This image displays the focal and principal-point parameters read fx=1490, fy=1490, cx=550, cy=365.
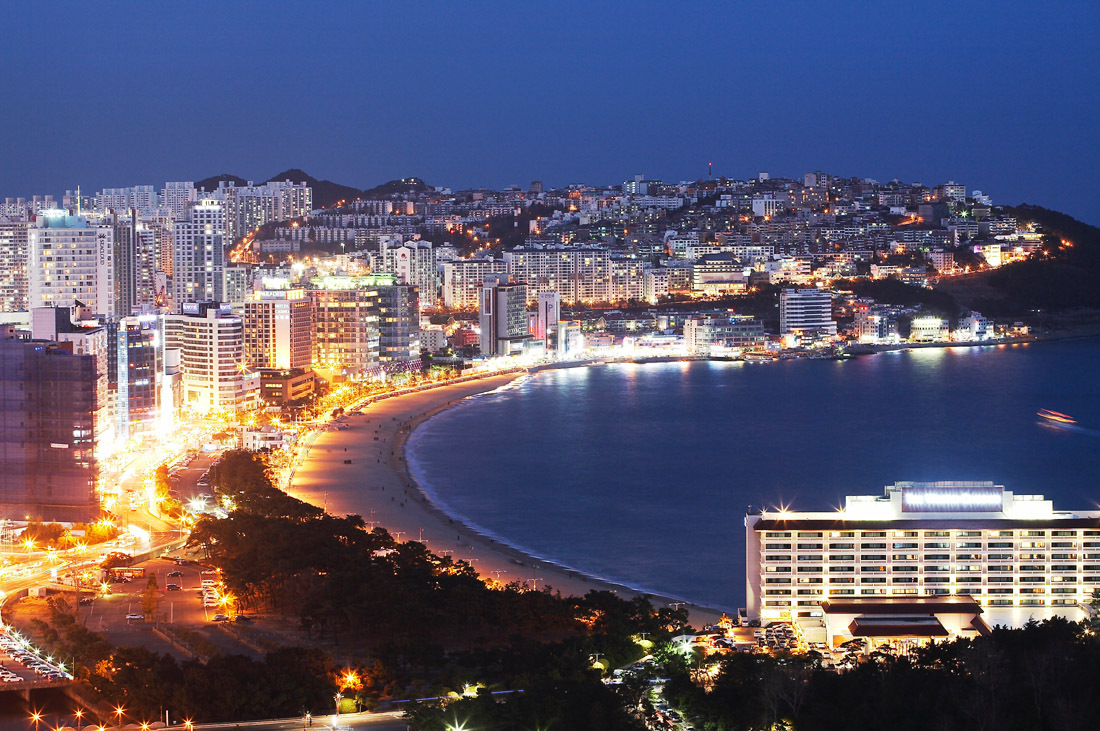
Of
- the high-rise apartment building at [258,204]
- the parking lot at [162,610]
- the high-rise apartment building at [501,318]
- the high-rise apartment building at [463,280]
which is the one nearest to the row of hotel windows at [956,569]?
the parking lot at [162,610]

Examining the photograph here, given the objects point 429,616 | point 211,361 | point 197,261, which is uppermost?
point 197,261

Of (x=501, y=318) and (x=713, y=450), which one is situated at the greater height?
(x=501, y=318)

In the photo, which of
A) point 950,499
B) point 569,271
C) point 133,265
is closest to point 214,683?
point 950,499

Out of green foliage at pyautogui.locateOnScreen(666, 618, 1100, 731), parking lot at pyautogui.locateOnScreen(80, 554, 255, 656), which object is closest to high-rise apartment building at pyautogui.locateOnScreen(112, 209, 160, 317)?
parking lot at pyautogui.locateOnScreen(80, 554, 255, 656)

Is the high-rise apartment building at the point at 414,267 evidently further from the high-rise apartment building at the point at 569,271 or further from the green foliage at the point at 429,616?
the green foliage at the point at 429,616

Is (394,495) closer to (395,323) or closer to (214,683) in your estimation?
(214,683)

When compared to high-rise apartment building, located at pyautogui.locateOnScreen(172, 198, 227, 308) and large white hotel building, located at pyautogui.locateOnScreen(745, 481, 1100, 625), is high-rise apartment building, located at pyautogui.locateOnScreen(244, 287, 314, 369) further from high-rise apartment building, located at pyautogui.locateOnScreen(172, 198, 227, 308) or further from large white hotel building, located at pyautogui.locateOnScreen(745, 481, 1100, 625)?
large white hotel building, located at pyautogui.locateOnScreen(745, 481, 1100, 625)
